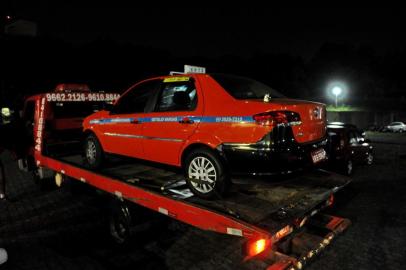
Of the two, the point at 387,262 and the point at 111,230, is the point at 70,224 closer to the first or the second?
the point at 111,230

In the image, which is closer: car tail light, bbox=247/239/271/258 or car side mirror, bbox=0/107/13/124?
car tail light, bbox=247/239/271/258

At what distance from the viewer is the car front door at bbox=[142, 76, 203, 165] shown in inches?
158

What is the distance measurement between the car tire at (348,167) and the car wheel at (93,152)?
6.13 meters

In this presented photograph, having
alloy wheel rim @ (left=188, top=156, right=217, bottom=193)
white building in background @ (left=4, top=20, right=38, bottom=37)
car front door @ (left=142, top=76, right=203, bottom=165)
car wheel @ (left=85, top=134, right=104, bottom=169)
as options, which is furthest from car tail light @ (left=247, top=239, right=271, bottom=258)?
white building in background @ (left=4, top=20, right=38, bottom=37)

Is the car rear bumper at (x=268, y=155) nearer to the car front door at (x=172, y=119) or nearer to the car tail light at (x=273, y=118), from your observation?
the car tail light at (x=273, y=118)

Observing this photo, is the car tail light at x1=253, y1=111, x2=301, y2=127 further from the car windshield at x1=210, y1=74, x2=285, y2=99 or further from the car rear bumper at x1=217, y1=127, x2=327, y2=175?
the car windshield at x1=210, y1=74, x2=285, y2=99

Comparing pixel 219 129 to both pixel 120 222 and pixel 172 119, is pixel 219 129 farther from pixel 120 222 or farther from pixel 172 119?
pixel 120 222

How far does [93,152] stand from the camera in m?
5.84

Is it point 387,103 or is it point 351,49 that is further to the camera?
point 351,49

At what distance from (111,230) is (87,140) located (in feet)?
6.58

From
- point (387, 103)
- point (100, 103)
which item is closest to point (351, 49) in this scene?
point (387, 103)

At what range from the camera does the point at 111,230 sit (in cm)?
464

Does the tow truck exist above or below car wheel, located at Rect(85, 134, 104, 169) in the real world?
below

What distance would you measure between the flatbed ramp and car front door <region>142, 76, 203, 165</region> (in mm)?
414
